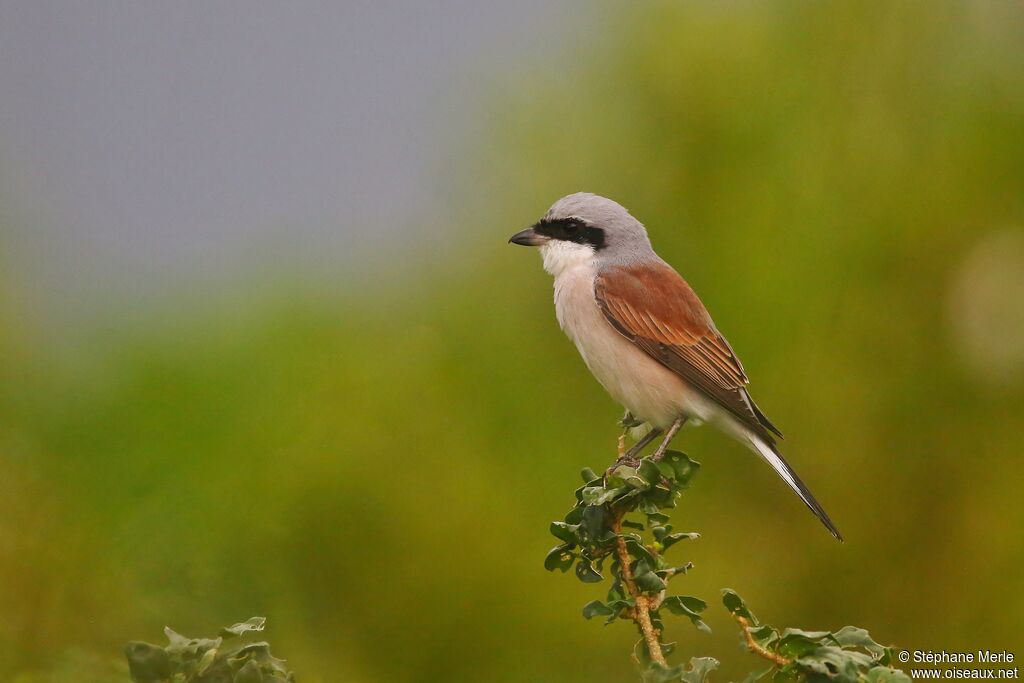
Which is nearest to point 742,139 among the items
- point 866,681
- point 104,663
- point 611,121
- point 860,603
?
point 611,121

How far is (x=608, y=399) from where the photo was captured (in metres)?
3.81

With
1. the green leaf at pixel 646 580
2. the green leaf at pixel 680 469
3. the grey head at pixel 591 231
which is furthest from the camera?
the grey head at pixel 591 231

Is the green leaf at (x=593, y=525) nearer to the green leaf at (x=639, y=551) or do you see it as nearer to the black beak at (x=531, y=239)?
the green leaf at (x=639, y=551)

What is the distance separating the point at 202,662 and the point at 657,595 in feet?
2.14

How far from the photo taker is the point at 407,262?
13.7 feet

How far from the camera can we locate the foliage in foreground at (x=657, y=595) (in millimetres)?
1230

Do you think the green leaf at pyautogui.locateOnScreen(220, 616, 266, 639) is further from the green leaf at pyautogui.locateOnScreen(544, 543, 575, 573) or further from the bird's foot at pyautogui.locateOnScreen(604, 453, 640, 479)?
the bird's foot at pyautogui.locateOnScreen(604, 453, 640, 479)

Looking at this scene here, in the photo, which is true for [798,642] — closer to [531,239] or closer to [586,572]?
[586,572]

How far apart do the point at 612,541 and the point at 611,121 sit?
107 inches

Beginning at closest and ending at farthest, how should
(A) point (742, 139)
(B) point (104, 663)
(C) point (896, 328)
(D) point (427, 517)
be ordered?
(B) point (104, 663)
(D) point (427, 517)
(C) point (896, 328)
(A) point (742, 139)

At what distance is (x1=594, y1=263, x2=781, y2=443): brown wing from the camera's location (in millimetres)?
2621

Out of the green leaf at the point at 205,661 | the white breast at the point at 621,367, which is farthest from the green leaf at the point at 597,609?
the white breast at the point at 621,367

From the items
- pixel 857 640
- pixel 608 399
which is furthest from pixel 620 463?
pixel 608 399

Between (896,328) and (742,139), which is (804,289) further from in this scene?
(742,139)
